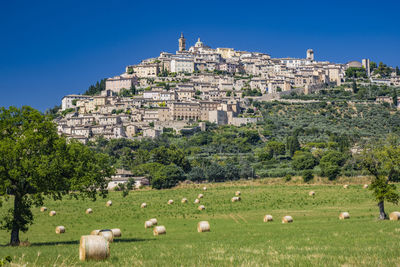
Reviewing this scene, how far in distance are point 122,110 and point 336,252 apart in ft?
416

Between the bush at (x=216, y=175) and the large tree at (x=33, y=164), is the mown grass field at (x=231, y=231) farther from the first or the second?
the bush at (x=216, y=175)

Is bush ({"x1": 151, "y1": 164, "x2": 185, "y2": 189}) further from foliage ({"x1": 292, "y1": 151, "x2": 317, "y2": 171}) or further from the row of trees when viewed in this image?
the row of trees

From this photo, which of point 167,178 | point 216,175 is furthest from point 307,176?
point 167,178

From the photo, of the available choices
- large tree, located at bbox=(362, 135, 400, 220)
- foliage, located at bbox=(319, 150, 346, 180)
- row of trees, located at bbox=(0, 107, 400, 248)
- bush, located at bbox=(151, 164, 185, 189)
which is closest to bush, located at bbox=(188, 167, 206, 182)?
bush, located at bbox=(151, 164, 185, 189)

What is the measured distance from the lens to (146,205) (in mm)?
41281

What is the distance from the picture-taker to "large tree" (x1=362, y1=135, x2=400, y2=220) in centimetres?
2569

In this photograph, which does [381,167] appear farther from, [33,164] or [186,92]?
[186,92]

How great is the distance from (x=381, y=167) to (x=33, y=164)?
60.7 feet

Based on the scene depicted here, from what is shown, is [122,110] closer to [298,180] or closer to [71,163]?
[298,180]

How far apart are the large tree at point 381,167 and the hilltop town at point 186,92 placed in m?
90.0

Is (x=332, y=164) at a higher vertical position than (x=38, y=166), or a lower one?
lower

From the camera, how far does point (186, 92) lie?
146m

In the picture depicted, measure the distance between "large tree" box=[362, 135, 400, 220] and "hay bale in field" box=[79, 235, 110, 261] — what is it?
16.3m

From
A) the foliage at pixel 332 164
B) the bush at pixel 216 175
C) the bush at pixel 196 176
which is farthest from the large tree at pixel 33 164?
the bush at pixel 196 176
